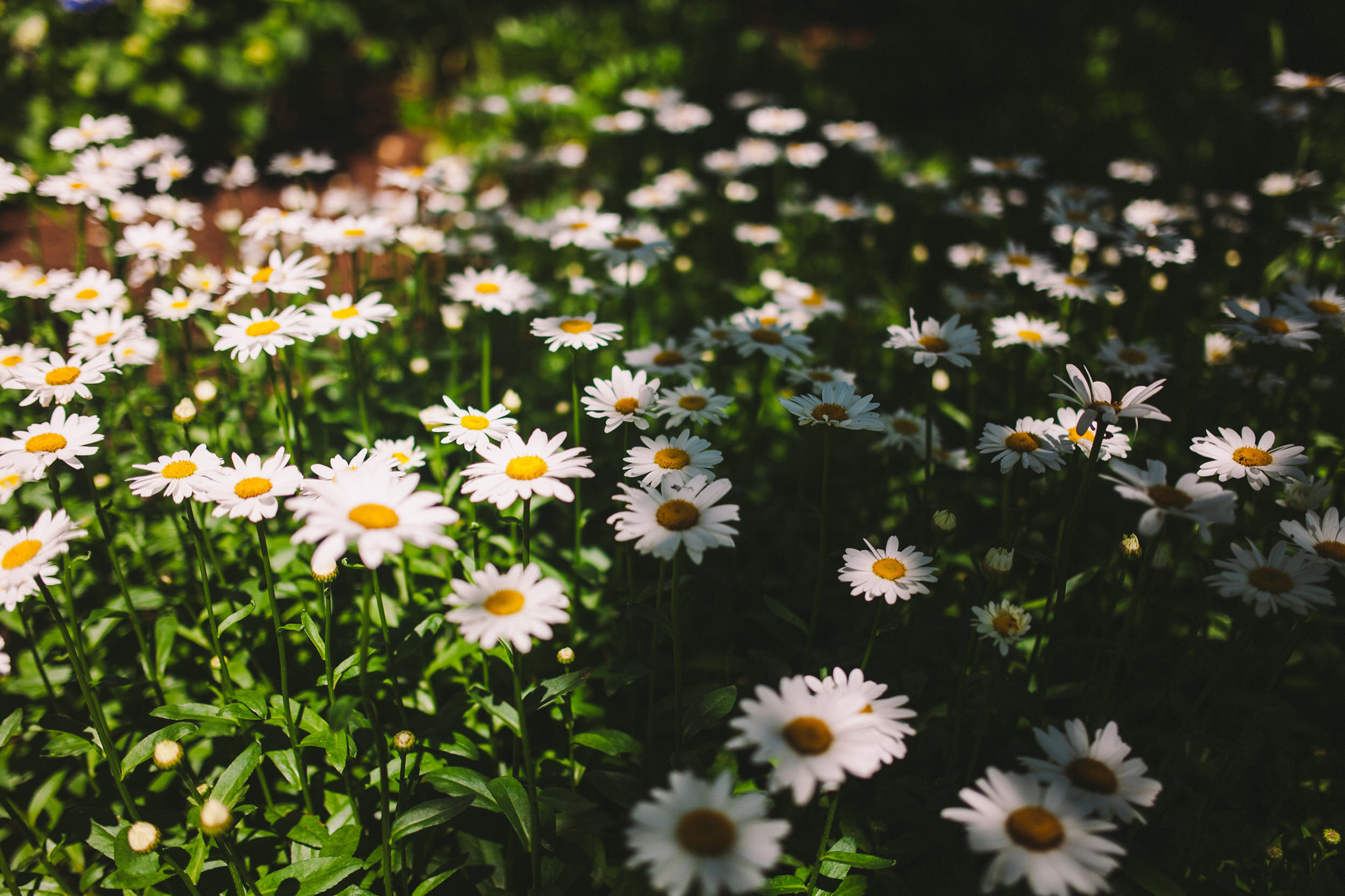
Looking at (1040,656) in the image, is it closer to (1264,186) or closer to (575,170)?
(1264,186)

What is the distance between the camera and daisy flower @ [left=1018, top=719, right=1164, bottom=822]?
1.34 meters

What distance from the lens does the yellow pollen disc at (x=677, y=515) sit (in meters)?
1.61

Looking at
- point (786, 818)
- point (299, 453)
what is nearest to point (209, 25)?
point (299, 453)

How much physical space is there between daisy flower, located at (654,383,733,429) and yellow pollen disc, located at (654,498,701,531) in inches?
19.5

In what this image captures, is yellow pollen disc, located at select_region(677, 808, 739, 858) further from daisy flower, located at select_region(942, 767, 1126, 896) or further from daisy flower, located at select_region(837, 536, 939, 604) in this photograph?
daisy flower, located at select_region(837, 536, 939, 604)

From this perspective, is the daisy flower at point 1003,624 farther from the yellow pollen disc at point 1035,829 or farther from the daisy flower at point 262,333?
the daisy flower at point 262,333

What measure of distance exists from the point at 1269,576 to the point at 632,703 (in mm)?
1651

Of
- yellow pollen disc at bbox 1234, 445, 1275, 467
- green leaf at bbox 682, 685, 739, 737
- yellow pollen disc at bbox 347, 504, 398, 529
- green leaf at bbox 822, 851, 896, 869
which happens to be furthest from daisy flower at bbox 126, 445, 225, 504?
yellow pollen disc at bbox 1234, 445, 1275, 467

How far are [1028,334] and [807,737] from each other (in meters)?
1.96

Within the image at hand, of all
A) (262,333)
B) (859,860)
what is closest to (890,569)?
(859,860)

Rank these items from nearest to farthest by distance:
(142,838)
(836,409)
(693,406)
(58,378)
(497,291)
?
(142,838)
(836,409)
(58,378)
(693,406)
(497,291)

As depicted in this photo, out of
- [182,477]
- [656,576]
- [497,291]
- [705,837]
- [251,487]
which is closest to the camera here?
[705,837]

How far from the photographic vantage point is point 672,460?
74.0 inches

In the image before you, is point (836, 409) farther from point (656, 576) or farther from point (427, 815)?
point (427, 815)
